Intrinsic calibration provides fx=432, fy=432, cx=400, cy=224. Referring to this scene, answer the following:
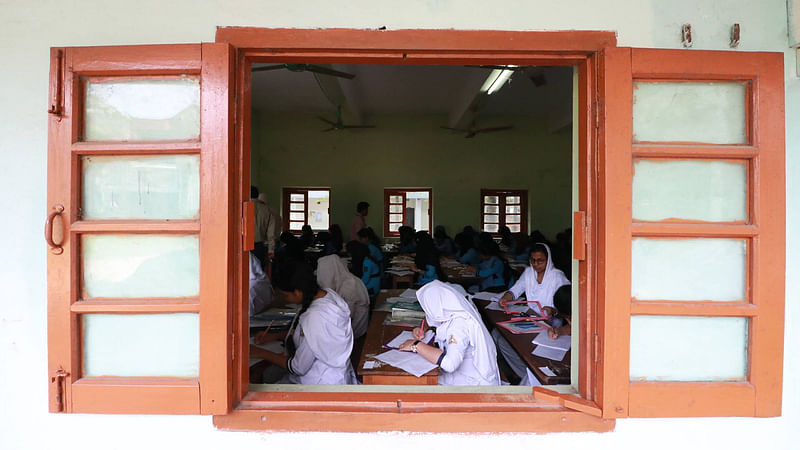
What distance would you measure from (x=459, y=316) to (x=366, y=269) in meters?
2.55

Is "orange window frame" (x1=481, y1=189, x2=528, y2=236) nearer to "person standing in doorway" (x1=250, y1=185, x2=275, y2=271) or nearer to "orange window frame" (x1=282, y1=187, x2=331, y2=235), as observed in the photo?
"orange window frame" (x1=282, y1=187, x2=331, y2=235)

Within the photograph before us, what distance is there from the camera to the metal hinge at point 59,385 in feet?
4.98

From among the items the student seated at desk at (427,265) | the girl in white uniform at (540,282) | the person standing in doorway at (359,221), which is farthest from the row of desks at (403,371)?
the person standing in doorway at (359,221)

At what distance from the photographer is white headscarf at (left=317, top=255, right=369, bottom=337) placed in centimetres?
356

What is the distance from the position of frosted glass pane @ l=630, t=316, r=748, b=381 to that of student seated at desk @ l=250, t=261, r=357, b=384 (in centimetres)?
151

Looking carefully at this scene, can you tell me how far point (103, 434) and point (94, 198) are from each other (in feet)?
2.83

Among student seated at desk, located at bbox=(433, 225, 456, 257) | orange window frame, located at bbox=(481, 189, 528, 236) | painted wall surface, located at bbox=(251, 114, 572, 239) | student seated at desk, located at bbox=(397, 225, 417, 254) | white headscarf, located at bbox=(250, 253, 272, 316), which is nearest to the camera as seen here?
white headscarf, located at bbox=(250, 253, 272, 316)

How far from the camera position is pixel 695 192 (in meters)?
1.53

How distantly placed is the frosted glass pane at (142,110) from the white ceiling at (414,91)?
4311mm

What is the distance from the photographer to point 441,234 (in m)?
7.71

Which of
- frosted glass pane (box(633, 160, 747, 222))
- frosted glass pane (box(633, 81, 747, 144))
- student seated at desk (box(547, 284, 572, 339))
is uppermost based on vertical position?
frosted glass pane (box(633, 81, 747, 144))

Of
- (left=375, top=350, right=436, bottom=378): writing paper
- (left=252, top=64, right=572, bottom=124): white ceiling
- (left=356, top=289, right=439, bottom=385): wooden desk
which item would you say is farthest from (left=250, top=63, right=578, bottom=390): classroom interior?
(left=375, top=350, right=436, bottom=378): writing paper

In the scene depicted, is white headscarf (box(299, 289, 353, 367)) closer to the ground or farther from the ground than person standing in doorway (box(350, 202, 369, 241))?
closer to the ground

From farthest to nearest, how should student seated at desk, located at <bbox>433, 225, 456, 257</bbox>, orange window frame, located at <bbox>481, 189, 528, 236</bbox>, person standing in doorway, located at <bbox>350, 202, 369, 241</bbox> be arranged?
orange window frame, located at <bbox>481, 189, 528, 236</bbox> → person standing in doorway, located at <bbox>350, 202, 369, 241</bbox> → student seated at desk, located at <bbox>433, 225, 456, 257</bbox>
